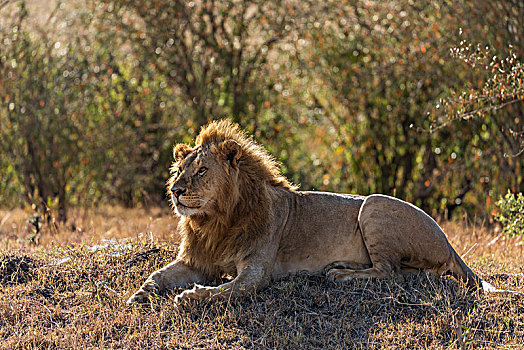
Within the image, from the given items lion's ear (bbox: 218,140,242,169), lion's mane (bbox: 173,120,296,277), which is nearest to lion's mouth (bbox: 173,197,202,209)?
lion's mane (bbox: 173,120,296,277)

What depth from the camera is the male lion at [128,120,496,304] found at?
5.36 meters

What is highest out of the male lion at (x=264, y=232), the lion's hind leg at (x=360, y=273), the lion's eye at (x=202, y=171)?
the lion's eye at (x=202, y=171)

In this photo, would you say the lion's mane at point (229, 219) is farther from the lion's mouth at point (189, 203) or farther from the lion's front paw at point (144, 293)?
the lion's front paw at point (144, 293)

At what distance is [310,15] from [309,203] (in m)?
4.96

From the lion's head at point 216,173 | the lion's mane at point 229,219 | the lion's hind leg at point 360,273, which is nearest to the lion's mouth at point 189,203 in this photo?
the lion's head at point 216,173

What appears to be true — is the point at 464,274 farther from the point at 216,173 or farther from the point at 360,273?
the point at 216,173

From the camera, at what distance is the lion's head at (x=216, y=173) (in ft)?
17.3

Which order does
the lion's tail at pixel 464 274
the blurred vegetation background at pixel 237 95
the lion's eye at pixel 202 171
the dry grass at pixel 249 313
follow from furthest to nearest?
the blurred vegetation background at pixel 237 95 → the lion's tail at pixel 464 274 → the lion's eye at pixel 202 171 → the dry grass at pixel 249 313

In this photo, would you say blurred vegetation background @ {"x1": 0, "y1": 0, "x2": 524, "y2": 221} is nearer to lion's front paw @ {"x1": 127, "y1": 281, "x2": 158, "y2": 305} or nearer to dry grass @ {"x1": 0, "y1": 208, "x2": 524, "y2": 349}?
dry grass @ {"x1": 0, "y1": 208, "x2": 524, "y2": 349}

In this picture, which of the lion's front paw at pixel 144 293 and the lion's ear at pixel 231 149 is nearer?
the lion's front paw at pixel 144 293

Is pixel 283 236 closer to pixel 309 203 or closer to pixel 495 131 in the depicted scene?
pixel 309 203

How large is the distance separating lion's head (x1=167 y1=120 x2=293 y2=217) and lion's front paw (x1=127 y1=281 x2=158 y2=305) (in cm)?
62

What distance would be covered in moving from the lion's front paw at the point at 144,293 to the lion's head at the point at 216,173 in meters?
0.62

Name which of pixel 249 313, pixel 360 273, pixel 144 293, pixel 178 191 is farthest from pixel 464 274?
pixel 144 293
